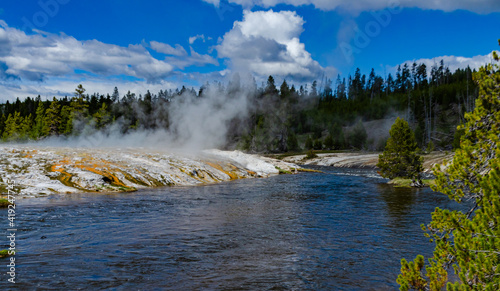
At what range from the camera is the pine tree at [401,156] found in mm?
35938

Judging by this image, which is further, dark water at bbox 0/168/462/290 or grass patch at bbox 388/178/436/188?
grass patch at bbox 388/178/436/188

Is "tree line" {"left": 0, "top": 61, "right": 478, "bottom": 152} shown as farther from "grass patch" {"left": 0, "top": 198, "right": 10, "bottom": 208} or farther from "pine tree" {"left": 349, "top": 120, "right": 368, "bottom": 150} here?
"grass patch" {"left": 0, "top": 198, "right": 10, "bottom": 208}

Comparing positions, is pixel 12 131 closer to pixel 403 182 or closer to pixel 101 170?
pixel 101 170

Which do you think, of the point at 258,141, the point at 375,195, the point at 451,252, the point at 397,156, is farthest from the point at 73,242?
the point at 258,141

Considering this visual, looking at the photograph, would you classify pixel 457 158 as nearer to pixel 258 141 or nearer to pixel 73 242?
pixel 73 242

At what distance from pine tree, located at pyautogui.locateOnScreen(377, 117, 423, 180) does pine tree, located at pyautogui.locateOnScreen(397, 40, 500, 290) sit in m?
31.0

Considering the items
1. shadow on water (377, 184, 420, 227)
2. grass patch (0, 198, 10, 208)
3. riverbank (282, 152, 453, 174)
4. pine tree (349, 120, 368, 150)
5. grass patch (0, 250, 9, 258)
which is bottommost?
shadow on water (377, 184, 420, 227)

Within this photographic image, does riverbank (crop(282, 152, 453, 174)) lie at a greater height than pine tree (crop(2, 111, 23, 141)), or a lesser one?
lesser

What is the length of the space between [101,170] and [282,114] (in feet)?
285

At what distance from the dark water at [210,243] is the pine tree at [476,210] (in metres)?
3.12

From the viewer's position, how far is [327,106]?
549 feet

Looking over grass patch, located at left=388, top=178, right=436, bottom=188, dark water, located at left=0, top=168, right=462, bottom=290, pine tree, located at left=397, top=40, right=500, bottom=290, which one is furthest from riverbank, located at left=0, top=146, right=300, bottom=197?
pine tree, located at left=397, top=40, right=500, bottom=290

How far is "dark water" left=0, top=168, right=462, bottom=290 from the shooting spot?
965 cm

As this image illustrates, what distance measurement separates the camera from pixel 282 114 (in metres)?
111
